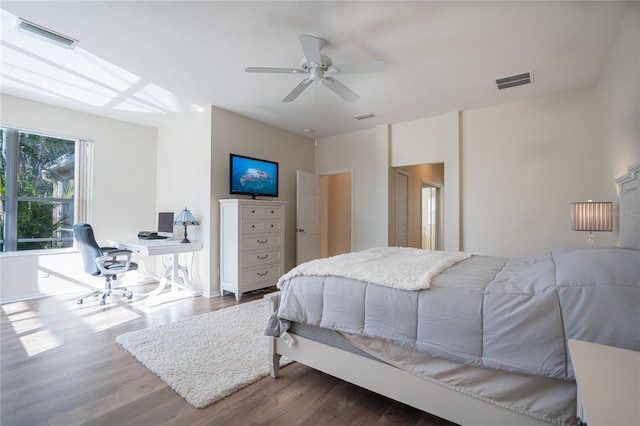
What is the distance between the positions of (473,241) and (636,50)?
8.85 ft

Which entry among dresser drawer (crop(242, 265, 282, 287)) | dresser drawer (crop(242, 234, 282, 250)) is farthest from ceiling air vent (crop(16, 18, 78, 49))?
dresser drawer (crop(242, 265, 282, 287))

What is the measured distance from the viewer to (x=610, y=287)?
1.20m

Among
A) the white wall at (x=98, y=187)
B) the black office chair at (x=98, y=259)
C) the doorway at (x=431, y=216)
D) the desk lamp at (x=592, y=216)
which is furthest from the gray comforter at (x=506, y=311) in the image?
the doorway at (x=431, y=216)

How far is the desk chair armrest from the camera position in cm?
369

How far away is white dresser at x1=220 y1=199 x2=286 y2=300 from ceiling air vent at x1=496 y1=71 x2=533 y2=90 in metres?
3.33

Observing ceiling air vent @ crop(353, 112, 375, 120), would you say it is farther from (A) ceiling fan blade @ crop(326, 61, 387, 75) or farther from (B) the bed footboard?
(B) the bed footboard

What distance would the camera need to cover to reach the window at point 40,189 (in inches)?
154

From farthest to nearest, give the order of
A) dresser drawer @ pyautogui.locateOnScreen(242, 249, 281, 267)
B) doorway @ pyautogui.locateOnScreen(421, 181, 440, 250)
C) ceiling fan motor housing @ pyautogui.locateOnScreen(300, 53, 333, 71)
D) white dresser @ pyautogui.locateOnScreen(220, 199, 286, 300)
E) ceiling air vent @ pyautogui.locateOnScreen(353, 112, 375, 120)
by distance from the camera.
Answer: doorway @ pyautogui.locateOnScreen(421, 181, 440, 250)
ceiling air vent @ pyautogui.locateOnScreen(353, 112, 375, 120)
dresser drawer @ pyautogui.locateOnScreen(242, 249, 281, 267)
white dresser @ pyautogui.locateOnScreen(220, 199, 286, 300)
ceiling fan motor housing @ pyautogui.locateOnScreen(300, 53, 333, 71)

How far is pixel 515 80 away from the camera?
3367mm

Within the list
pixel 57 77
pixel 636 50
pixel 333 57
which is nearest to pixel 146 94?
pixel 57 77

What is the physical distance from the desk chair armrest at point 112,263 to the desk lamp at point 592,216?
5.04 m

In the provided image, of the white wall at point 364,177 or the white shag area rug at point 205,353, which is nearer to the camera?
the white shag area rug at point 205,353

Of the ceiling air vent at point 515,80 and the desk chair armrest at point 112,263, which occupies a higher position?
the ceiling air vent at point 515,80

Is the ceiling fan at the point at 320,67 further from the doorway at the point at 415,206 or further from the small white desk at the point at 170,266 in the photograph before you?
the doorway at the point at 415,206
